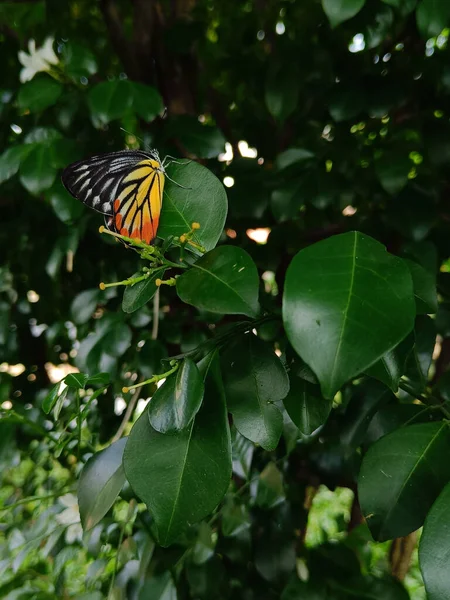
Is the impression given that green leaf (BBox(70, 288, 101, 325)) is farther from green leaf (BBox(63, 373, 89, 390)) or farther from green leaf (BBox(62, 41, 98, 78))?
green leaf (BBox(63, 373, 89, 390))

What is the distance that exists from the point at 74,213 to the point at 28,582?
0.52m

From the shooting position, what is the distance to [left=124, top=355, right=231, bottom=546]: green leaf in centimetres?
31

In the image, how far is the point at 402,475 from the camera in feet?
1.14

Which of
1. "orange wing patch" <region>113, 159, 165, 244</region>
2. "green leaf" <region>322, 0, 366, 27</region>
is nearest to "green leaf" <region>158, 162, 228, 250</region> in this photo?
"orange wing patch" <region>113, 159, 165, 244</region>

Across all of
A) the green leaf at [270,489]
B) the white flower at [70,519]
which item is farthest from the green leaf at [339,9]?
the white flower at [70,519]

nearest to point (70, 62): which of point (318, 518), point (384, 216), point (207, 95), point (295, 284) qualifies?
point (207, 95)

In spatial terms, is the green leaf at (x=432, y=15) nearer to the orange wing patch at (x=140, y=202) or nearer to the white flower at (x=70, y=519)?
the orange wing patch at (x=140, y=202)

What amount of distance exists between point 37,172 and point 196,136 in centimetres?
21

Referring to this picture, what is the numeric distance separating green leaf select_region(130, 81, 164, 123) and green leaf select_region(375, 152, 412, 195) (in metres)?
0.29

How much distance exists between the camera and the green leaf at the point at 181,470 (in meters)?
0.31

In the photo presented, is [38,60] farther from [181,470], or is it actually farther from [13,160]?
[181,470]

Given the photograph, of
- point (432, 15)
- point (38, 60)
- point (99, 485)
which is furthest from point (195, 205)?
point (38, 60)

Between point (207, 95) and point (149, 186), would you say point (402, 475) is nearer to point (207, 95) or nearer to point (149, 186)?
point (149, 186)

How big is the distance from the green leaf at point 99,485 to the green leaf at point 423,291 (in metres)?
0.24
